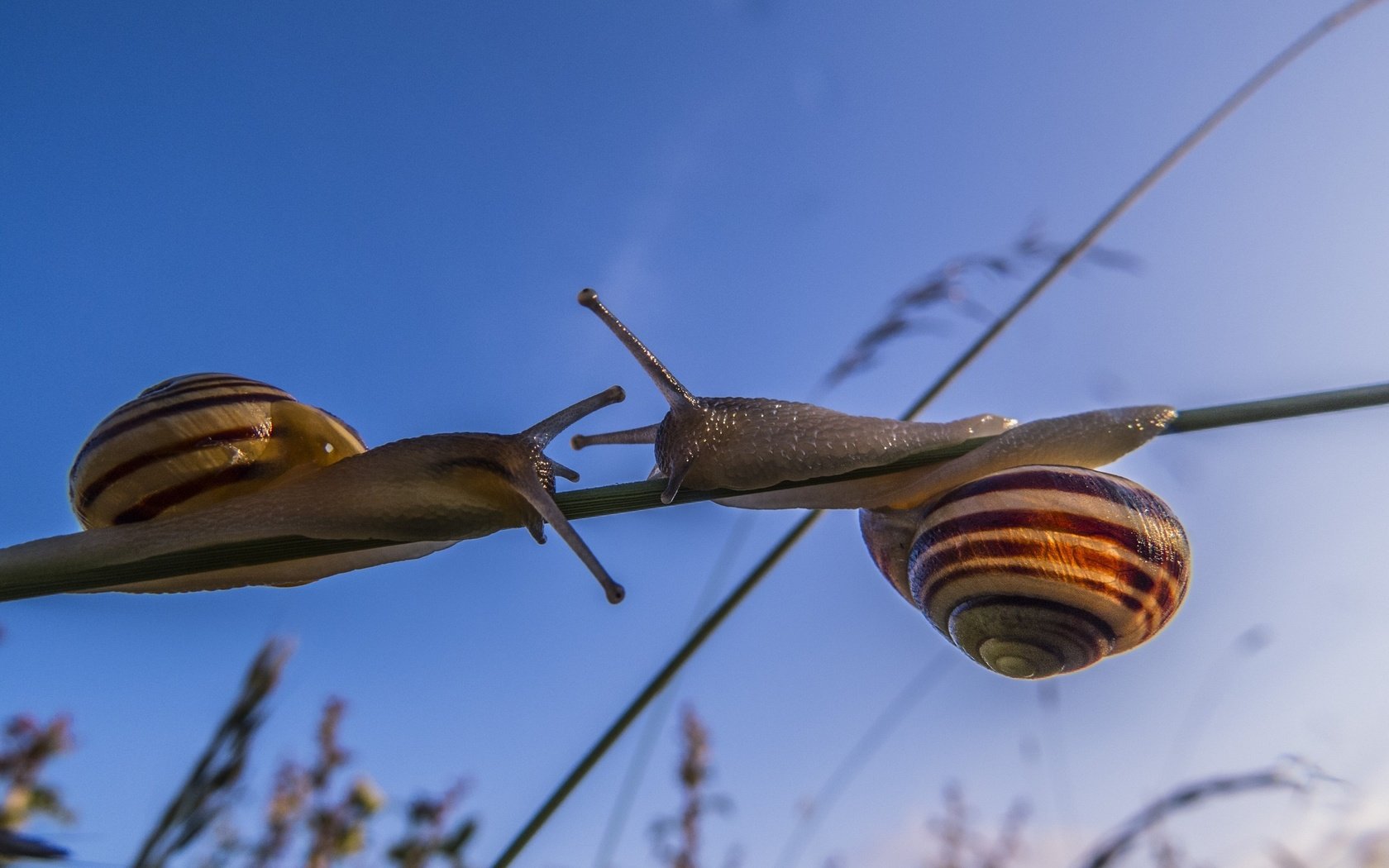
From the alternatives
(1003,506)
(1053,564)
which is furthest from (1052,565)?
(1003,506)

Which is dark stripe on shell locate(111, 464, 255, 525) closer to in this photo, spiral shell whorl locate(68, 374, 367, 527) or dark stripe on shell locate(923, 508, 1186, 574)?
spiral shell whorl locate(68, 374, 367, 527)

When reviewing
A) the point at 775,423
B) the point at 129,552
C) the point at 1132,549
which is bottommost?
the point at 129,552

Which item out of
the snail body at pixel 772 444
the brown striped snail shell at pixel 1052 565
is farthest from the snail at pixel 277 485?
the brown striped snail shell at pixel 1052 565

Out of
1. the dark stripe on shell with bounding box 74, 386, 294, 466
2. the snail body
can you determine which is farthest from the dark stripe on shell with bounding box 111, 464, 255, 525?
the snail body

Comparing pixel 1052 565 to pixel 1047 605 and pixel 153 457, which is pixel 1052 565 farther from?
pixel 153 457

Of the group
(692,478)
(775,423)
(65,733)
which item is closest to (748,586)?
(692,478)

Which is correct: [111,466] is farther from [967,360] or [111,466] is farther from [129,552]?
[967,360]
